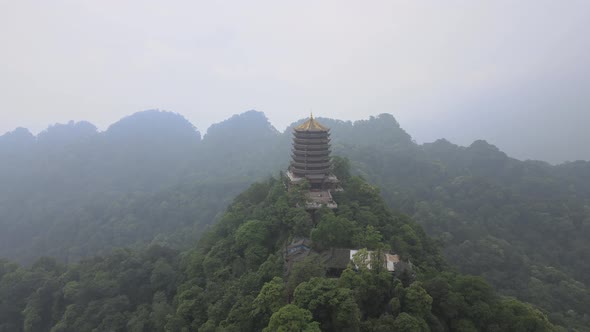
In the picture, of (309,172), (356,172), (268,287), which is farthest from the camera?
(356,172)

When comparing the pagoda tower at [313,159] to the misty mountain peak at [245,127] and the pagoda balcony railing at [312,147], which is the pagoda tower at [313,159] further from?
the misty mountain peak at [245,127]

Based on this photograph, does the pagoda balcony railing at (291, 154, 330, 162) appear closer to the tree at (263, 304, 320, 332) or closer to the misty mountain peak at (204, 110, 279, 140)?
the tree at (263, 304, 320, 332)

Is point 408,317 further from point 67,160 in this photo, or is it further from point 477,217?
point 67,160

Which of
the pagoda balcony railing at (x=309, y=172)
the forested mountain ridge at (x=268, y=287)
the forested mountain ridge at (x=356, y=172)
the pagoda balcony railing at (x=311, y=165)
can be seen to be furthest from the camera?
the forested mountain ridge at (x=356, y=172)

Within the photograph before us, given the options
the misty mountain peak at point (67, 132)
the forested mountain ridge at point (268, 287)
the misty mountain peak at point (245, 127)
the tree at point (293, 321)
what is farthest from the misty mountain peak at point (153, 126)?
the tree at point (293, 321)

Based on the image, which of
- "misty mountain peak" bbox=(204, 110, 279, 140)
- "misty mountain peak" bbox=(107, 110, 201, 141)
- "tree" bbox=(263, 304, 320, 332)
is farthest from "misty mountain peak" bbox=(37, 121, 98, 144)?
"tree" bbox=(263, 304, 320, 332)

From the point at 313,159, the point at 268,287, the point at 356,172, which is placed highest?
the point at 313,159

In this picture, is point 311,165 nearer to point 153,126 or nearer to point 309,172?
point 309,172

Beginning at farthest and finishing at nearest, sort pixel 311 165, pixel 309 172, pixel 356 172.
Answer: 1. pixel 356 172
2. pixel 309 172
3. pixel 311 165

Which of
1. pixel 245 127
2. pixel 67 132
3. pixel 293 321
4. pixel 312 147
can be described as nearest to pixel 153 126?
pixel 67 132
